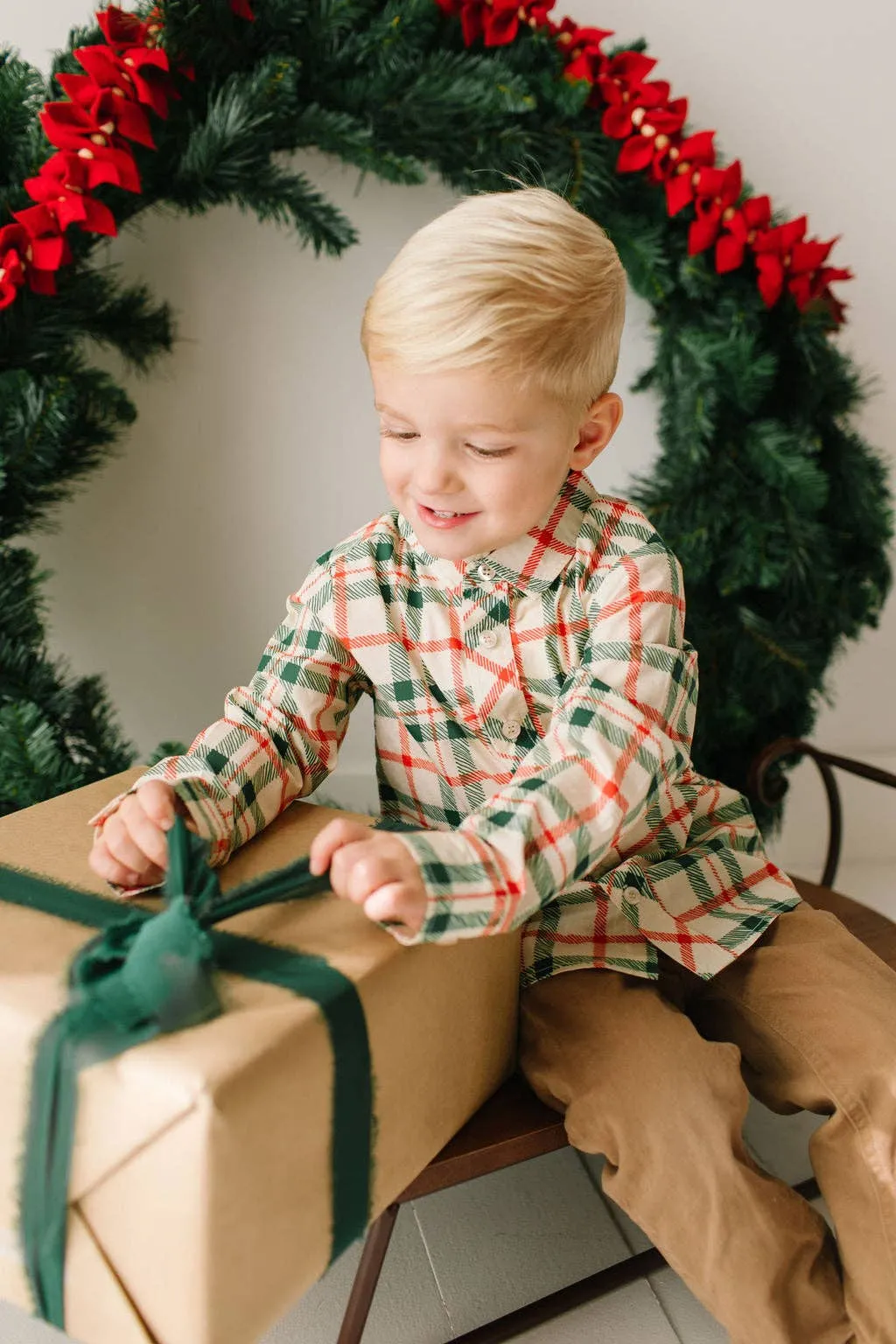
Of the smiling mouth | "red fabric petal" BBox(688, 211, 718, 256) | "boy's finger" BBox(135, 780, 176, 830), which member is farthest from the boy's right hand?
"red fabric petal" BBox(688, 211, 718, 256)

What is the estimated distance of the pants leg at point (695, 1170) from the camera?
744mm

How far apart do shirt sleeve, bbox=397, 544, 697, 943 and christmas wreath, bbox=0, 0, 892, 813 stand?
36 cm

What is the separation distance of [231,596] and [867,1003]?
88 cm

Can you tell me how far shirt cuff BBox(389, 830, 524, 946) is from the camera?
60 centimetres

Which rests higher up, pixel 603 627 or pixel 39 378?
pixel 39 378

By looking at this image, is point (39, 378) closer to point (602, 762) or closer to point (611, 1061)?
point (602, 762)

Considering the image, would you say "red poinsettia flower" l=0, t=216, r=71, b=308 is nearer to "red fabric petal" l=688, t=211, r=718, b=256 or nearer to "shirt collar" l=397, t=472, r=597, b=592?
"shirt collar" l=397, t=472, r=597, b=592

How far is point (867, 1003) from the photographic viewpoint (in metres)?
0.82

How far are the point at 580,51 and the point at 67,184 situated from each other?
1.67 feet

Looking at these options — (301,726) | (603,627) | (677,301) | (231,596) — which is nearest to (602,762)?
(603,627)

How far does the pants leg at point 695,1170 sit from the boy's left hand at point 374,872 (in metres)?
0.27

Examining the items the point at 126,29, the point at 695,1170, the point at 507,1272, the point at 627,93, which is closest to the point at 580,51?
the point at 627,93

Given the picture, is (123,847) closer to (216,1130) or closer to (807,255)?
(216,1130)

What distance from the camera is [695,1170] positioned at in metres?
0.75
